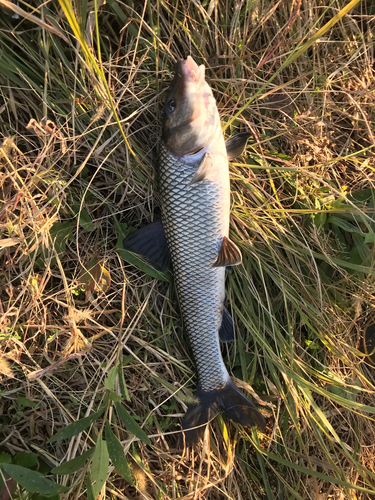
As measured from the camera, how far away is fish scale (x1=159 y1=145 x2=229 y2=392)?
1.43 meters

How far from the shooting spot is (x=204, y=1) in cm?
159

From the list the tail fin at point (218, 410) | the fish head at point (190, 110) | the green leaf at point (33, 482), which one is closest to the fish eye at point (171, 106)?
the fish head at point (190, 110)

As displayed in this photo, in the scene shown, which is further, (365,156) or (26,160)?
(365,156)

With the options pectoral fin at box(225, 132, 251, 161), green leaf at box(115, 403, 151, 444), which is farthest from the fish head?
green leaf at box(115, 403, 151, 444)

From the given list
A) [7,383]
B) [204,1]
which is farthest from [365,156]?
Result: [7,383]

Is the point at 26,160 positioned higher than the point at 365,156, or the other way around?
the point at 26,160

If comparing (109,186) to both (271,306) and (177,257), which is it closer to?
(177,257)

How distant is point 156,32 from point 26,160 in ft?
2.99

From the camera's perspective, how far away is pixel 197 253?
1516 mm

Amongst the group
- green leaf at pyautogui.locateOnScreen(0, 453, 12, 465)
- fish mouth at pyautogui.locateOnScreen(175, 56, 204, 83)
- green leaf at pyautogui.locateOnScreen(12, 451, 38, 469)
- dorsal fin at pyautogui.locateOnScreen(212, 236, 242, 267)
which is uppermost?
fish mouth at pyautogui.locateOnScreen(175, 56, 204, 83)

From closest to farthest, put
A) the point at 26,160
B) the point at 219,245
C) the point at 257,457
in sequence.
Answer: the point at 219,245, the point at 26,160, the point at 257,457

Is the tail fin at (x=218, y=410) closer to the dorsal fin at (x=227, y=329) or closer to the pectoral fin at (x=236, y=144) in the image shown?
the dorsal fin at (x=227, y=329)

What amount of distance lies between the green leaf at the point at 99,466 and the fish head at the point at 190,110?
121 centimetres

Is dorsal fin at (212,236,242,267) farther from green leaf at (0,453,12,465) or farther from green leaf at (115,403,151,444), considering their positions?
green leaf at (0,453,12,465)
